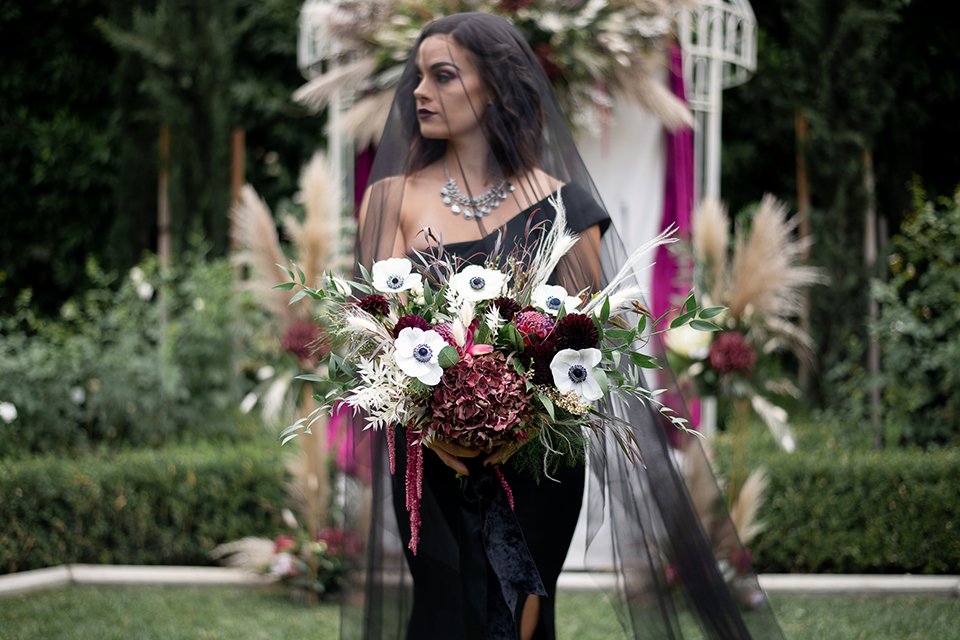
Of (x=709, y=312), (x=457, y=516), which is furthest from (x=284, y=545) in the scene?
(x=709, y=312)

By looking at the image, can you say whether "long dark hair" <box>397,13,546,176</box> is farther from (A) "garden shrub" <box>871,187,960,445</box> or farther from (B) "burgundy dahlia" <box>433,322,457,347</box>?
(A) "garden shrub" <box>871,187,960,445</box>

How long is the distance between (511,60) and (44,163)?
220 inches

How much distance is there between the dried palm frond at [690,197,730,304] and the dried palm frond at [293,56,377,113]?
198 centimetres

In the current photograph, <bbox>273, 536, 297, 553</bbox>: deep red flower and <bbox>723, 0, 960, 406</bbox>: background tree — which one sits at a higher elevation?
<bbox>723, 0, 960, 406</bbox>: background tree

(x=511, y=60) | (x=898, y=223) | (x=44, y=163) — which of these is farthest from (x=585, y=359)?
(x=44, y=163)

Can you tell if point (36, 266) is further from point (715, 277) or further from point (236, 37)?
point (715, 277)

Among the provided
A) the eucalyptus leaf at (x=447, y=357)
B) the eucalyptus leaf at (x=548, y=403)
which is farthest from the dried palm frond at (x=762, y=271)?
the eucalyptus leaf at (x=447, y=357)

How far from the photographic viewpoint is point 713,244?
347 centimetres

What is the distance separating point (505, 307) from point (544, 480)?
0.56m

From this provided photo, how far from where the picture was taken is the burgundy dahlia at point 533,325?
1581 mm

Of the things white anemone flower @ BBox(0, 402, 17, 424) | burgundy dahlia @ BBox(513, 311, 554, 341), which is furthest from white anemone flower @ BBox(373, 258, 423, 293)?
white anemone flower @ BBox(0, 402, 17, 424)

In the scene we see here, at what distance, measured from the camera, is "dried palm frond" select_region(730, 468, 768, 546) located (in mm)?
3373

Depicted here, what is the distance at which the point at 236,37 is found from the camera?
5621 mm

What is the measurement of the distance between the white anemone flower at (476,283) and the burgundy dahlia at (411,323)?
0.11 metres
